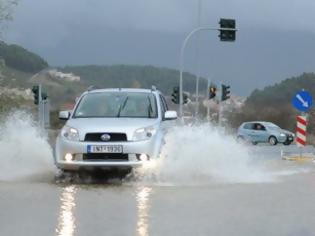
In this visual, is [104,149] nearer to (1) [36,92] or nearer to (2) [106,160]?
(2) [106,160]

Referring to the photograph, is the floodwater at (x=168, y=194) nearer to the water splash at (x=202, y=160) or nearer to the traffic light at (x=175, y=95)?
the water splash at (x=202, y=160)

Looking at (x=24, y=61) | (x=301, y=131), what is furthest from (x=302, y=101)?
(x=24, y=61)

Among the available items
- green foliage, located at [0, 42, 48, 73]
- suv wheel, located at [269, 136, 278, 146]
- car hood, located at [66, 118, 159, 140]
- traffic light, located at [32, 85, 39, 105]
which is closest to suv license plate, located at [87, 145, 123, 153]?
car hood, located at [66, 118, 159, 140]

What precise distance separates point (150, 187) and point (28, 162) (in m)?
3.89

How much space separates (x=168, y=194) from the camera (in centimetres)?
1120

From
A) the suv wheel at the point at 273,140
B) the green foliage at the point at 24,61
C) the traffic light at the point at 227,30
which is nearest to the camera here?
the traffic light at the point at 227,30

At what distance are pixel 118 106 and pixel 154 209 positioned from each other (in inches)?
172

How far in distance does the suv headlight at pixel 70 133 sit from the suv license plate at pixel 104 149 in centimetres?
32

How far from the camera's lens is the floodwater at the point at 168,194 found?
27.7ft

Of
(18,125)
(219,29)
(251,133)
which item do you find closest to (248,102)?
(251,133)

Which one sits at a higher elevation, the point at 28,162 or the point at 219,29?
the point at 219,29

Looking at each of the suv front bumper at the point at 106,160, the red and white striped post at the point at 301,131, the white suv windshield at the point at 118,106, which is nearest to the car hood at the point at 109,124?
the suv front bumper at the point at 106,160

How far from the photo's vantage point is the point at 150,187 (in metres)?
12.1

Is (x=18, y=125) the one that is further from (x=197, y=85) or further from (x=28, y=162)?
(x=197, y=85)
